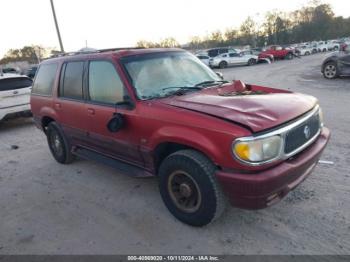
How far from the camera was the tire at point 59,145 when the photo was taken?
551 centimetres

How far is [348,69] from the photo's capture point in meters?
12.8

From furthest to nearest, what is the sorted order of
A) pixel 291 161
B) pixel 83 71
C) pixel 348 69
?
pixel 348 69
pixel 83 71
pixel 291 161

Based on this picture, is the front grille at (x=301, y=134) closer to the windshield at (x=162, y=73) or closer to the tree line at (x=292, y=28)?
the windshield at (x=162, y=73)

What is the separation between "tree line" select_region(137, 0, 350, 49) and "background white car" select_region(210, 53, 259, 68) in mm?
47608

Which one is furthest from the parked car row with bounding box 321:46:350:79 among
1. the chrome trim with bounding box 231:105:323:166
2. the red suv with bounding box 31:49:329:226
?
the chrome trim with bounding box 231:105:323:166

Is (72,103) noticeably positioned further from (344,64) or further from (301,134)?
(344,64)

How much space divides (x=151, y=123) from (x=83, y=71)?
1.65m

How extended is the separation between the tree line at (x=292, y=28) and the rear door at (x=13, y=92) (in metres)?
68.4

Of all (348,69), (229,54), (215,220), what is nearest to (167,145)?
(215,220)

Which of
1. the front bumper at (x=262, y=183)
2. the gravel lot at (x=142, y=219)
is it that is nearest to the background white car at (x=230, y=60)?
the gravel lot at (x=142, y=219)

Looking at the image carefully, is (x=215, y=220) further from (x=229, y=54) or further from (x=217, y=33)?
(x=217, y=33)

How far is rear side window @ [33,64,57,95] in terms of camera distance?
17.9ft

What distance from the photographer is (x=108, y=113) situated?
159 inches

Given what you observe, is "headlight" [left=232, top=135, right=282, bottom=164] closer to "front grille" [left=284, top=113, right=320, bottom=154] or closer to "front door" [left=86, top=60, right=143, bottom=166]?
"front grille" [left=284, top=113, right=320, bottom=154]
